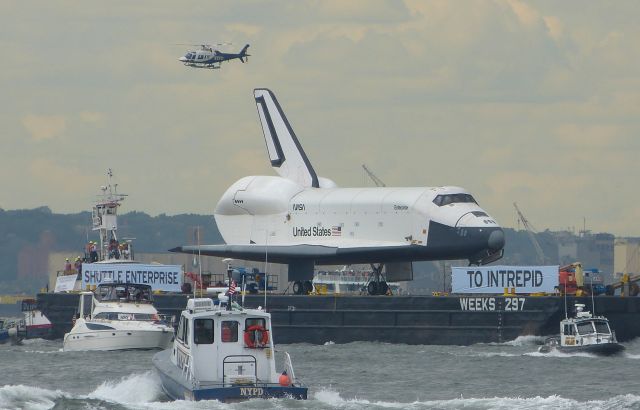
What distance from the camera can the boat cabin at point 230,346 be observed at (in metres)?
37.7

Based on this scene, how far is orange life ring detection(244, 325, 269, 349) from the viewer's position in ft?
124

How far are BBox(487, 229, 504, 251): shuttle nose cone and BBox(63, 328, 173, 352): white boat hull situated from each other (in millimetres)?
14637

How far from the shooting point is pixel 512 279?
64438 millimetres

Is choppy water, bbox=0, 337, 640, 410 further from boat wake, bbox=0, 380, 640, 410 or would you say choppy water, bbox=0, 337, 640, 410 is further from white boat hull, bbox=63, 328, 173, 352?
white boat hull, bbox=63, 328, 173, 352

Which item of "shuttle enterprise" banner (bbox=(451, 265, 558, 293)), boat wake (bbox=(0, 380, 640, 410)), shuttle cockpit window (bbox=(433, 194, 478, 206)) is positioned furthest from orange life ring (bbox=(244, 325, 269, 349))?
shuttle cockpit window (bbox=(433, 194, 478, 206))

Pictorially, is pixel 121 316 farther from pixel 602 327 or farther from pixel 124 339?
pixel 602 327

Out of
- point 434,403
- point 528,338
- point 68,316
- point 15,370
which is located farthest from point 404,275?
point 434,403

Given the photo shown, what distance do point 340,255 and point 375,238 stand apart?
5.99ft

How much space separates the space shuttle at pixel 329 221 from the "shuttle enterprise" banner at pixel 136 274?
128 cm

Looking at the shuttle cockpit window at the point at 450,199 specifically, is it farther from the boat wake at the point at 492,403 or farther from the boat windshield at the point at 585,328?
the boat wake at the point at 492,403

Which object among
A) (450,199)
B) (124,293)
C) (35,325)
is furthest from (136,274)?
(450,199)

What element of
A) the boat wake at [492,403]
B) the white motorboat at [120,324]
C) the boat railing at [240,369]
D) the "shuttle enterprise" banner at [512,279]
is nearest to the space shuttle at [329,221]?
the "shuttle enterprise" banner at [512,279]

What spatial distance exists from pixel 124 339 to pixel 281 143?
753 inches

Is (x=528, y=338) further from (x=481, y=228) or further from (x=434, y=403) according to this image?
(x=434, y=403)
